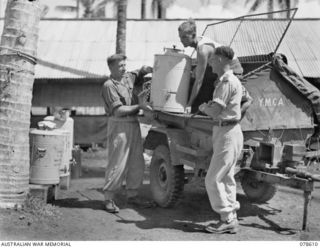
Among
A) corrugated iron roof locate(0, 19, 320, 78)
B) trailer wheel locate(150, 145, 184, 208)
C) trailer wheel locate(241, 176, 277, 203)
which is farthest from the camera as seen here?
corrugated iron roof locate(0, 19, 320, 78)

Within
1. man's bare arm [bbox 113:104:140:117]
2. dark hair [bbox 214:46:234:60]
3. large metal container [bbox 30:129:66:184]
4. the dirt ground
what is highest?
dark hair [bbox 214:46:234:60]

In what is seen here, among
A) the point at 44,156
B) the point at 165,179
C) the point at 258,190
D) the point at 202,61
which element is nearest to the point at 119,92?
the point at 202,61

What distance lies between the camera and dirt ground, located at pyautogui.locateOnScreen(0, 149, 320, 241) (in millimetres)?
5172

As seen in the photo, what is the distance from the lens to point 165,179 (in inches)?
271

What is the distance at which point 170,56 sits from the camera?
241 inches

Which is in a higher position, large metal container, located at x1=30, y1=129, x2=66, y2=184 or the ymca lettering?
the ymca lettering

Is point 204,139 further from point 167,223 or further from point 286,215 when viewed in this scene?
point 286,215

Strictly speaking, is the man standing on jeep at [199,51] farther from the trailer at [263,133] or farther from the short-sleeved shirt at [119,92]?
the short-sleeved shirt at [119,92]

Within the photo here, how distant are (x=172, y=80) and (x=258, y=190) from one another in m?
2.29

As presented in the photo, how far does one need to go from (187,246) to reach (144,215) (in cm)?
178

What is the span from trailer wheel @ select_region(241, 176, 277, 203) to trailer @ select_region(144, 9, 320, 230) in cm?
81

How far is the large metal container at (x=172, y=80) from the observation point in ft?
20.1

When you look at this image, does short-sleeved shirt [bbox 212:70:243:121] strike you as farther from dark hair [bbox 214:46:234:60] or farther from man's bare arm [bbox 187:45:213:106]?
man's bare arm [bbox 187:45:213:106]

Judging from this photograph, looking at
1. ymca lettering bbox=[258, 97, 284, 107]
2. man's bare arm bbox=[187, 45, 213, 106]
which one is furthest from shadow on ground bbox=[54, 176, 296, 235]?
man's bare arm bbox=[187, 45, 213, 106]
